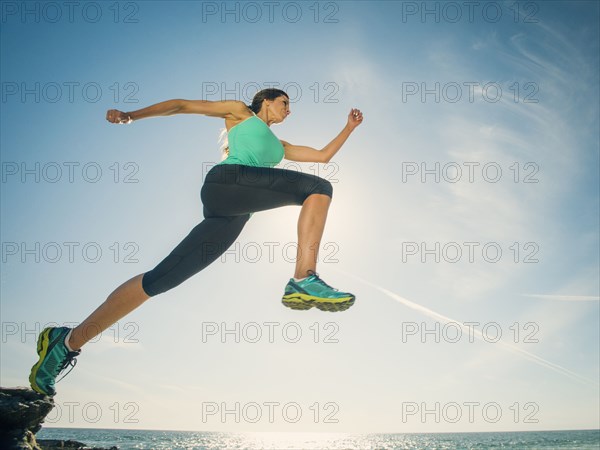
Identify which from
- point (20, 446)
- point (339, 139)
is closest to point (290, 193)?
point (339, 139)

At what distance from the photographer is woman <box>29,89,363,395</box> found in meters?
3.61

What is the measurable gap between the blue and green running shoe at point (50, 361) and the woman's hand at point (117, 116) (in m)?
1.87

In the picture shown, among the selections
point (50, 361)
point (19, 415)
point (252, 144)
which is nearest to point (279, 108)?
point (252, 144)

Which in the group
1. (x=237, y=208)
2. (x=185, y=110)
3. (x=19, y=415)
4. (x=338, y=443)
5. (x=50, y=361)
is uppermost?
(x=185, y=110)

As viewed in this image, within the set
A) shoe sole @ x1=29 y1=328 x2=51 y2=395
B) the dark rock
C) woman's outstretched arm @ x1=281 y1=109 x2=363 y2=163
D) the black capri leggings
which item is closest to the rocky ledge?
the dark rock

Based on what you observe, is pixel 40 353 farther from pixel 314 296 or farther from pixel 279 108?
pixel 279 108

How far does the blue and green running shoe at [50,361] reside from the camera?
13.5ft

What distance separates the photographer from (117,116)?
3.53m

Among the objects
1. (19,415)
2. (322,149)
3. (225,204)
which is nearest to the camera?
(225,204)

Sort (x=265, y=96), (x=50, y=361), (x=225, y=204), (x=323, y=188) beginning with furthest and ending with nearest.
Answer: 1. (x=265, y=96)
2. (x=50, y=361)
3. (x=323, y=188)
4. (x=225, y=204)

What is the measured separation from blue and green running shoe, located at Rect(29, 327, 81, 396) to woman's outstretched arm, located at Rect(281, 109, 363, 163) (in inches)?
95.9

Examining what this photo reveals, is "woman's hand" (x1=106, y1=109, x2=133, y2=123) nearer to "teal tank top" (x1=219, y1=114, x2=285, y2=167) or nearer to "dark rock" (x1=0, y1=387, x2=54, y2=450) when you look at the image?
"teal tank top" (x1=219, y1=114, x2=285, y2=167)

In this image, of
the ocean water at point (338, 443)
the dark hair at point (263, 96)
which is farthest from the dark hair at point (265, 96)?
the ocean water at point (338, 443)

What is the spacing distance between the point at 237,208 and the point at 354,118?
162cm
